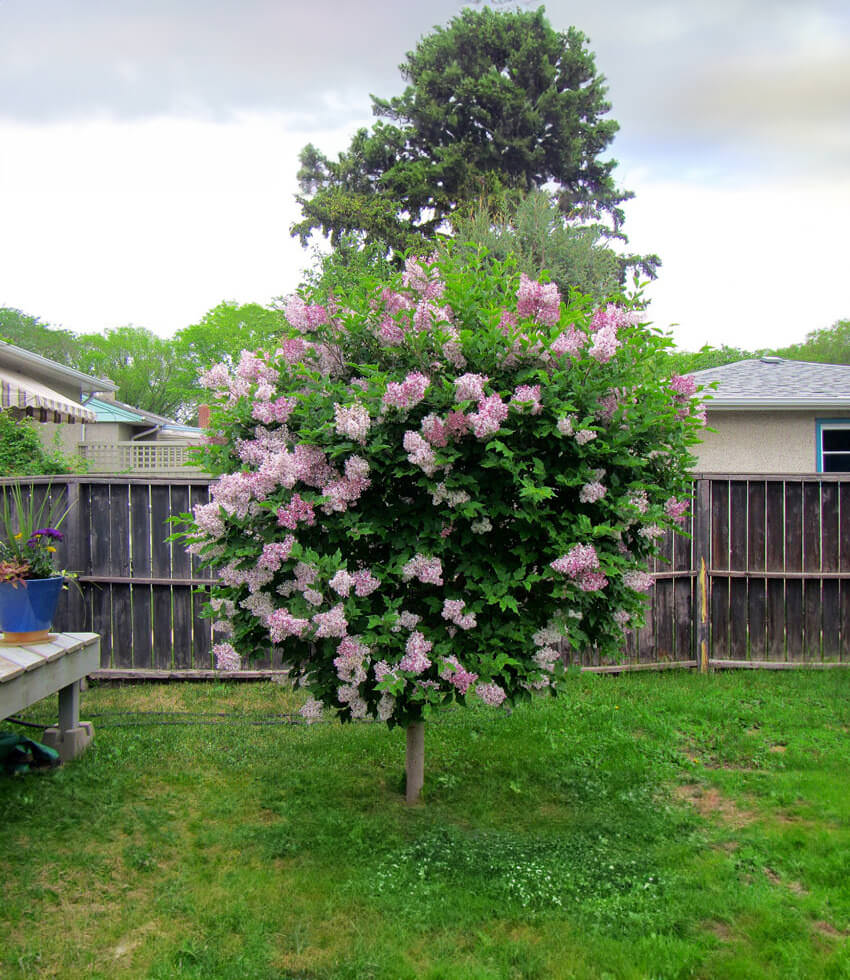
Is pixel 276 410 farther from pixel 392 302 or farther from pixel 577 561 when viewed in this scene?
pixel 577 561

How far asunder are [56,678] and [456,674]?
2501mm

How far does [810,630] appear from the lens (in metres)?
6.97

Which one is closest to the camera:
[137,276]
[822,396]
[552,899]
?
[552,899]

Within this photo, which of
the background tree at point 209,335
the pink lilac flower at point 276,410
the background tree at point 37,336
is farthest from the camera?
the background tree at point 209,335

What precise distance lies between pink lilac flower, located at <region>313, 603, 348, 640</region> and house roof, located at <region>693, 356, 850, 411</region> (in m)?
7.92

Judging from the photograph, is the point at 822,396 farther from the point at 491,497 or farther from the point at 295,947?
the point at 295,947

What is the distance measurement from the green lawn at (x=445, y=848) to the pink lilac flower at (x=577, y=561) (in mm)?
1274

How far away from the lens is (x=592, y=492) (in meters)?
3.37

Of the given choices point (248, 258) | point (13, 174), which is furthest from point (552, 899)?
point (248, 258)

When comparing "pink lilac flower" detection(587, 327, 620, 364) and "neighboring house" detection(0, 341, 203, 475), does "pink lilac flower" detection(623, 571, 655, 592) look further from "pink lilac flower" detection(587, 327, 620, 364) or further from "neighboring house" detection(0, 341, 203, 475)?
"neighboring house" detection(0, 341, 203, 475)

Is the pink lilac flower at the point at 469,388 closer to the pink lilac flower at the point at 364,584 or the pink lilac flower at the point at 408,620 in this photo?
the pink lilac flower at the point at 364,584

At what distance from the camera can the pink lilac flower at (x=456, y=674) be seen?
333 cm

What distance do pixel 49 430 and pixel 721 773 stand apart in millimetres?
21583

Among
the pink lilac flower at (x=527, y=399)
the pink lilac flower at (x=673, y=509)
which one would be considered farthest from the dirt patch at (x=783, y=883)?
the pink lilac flower at (x=527, y=399)
